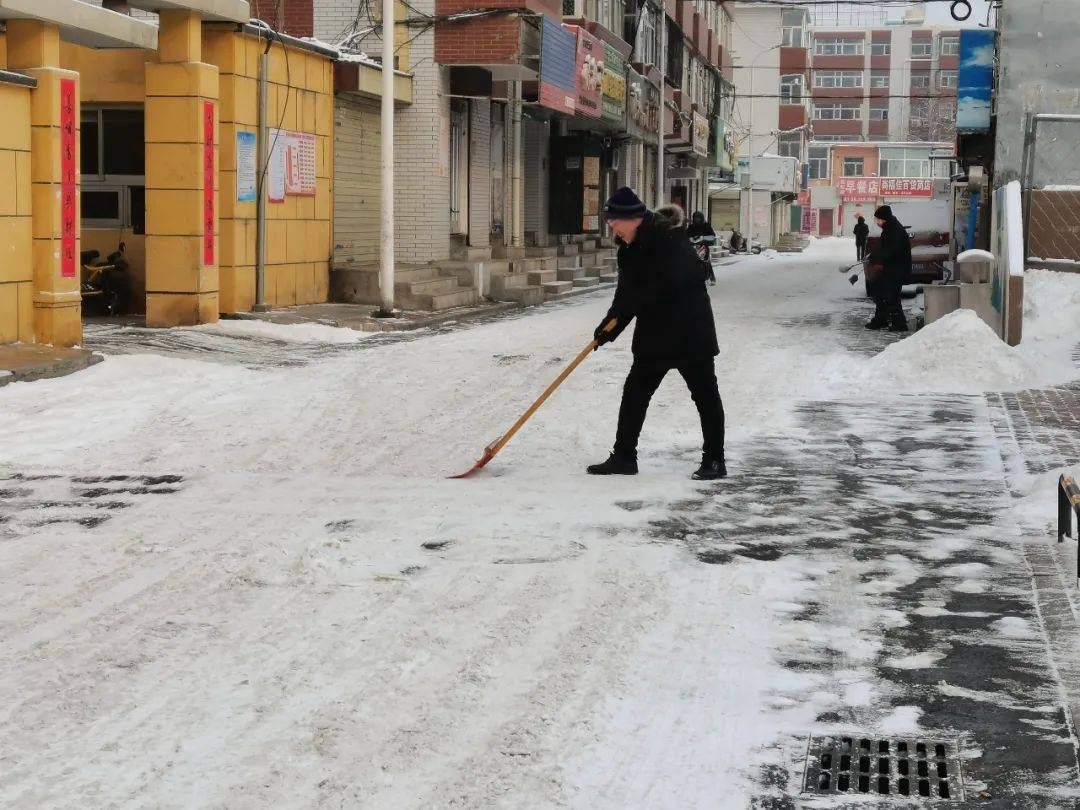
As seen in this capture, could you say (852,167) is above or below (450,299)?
above

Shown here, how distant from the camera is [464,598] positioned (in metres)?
5.77

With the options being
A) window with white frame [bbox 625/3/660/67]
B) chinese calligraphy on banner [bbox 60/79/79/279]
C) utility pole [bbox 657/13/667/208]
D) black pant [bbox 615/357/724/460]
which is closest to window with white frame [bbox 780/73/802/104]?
window with white frame [bbox 625/3/660/67]

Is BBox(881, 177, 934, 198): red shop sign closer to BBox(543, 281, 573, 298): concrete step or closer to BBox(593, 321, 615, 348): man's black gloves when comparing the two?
BBox(543, 281, 573, 298): concrete step

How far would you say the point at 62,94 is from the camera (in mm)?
13852

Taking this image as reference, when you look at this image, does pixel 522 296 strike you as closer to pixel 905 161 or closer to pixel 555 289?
pixel 555 289

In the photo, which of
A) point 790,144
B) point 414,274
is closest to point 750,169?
point 790,144

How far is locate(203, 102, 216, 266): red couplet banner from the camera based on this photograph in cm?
1684

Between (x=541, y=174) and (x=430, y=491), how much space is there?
89.8 ft

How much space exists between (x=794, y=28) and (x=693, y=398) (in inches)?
3679

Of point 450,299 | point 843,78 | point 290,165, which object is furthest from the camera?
point 843,78

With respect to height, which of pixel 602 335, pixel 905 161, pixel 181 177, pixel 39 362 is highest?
pixel 905 161

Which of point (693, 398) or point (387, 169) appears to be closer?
point (693, 398)

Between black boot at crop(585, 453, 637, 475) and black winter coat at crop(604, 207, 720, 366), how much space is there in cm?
60

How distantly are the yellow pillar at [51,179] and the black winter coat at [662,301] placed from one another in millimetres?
7104
